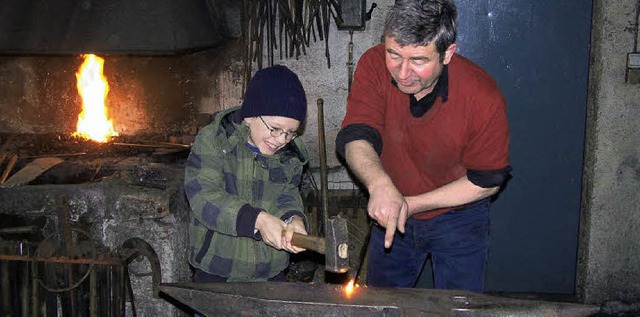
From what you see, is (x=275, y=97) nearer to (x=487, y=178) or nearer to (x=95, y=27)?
(x=487, y=178)

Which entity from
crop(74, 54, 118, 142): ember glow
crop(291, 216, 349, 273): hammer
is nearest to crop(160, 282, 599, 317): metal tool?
crop(291, 216, 349, 273): hammer

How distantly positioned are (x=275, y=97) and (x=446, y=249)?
1.32m

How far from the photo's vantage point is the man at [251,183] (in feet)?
9.35

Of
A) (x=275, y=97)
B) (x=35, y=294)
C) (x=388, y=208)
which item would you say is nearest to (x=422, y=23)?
(x=275, y=97)

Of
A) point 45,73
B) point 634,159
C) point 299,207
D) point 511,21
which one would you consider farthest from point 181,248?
point 634,159

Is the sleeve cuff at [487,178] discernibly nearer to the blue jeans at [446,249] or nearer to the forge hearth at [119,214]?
the blue jeans at [446,249]

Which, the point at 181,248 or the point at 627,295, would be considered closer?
the point at 181,248

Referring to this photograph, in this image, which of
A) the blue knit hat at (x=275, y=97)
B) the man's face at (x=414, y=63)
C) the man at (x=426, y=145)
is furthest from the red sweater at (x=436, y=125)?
the blue knit hat at (x=275, y=97)

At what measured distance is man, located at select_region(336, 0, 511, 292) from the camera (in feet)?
9.48

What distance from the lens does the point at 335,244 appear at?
2.64m

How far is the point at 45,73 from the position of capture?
5.36 metres

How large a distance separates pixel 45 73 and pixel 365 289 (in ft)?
12.5

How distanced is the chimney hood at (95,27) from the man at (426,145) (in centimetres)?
172

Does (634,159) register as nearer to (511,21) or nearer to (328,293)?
(511,21)
